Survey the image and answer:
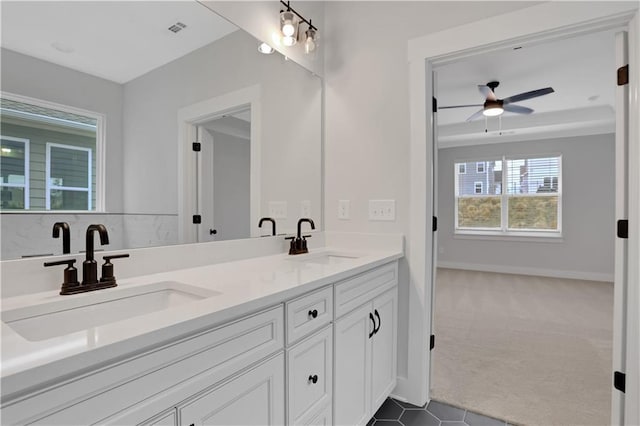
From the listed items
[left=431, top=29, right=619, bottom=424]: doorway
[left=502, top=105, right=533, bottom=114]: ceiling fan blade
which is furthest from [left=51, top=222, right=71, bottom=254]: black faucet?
[left=502, top=105, right=533, bottom=114]: ceiling fan blade

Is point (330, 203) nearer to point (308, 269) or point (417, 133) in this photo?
point (417, 133)

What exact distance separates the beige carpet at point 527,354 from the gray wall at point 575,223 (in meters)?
0.89

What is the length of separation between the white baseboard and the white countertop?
18.4 feet

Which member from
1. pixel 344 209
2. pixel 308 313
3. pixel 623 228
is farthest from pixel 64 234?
pixel 623 228

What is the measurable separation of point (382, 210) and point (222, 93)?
3.75 ft

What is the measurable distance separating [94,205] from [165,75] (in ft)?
2.08

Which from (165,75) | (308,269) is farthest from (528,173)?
(165,75)

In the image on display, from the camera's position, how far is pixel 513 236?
603 cm

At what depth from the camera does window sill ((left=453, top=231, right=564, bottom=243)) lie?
5734 mm

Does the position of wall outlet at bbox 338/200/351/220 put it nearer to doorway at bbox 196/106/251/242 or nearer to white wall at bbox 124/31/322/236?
white wall at bbox 124/31/322/236

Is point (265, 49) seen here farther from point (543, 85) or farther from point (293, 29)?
point (543, 85)

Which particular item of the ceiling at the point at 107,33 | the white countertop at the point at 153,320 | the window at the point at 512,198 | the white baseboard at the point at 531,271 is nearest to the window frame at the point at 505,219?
the window at the point at 512,198

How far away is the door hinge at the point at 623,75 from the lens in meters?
1.53

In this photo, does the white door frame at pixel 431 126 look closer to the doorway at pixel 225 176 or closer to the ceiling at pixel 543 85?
the ceiling at pixel 543 85
